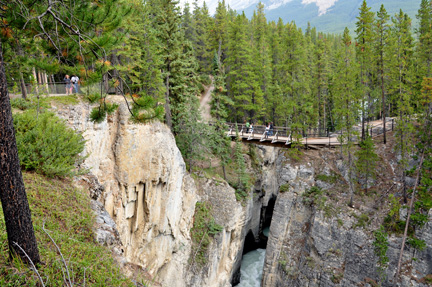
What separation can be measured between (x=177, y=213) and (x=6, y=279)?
14766mm

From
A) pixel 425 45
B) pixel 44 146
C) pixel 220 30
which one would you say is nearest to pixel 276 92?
pixel 220 30

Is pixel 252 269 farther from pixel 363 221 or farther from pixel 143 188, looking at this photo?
pixel 143 188

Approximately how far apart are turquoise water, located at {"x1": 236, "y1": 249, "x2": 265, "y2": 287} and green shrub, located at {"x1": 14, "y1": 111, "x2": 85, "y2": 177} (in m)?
20.6

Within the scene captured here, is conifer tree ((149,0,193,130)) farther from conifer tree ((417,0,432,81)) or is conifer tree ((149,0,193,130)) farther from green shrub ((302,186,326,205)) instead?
conifer tree ((417,0,432,81))

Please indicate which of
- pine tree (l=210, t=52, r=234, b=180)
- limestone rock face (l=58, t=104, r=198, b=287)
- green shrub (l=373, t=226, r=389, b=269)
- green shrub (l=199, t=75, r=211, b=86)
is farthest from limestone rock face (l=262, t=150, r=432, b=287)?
green shrub (l=199, t=75, r=211, b=86)

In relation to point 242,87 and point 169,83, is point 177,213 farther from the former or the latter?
point 242,87

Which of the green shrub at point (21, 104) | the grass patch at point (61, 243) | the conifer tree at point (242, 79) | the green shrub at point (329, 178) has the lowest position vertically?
the green shrub at point (329, 178)

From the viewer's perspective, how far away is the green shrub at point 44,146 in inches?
290

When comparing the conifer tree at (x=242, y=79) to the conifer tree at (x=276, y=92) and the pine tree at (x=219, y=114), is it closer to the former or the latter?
the conifer tree at (x=276, y=92)

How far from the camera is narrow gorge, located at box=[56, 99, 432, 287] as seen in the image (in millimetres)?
13859

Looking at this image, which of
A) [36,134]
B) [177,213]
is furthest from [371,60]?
[36,134]

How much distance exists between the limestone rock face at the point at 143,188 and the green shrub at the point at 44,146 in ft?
9.32

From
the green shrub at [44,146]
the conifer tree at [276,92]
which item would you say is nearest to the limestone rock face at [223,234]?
the conifer tree at [276,92]

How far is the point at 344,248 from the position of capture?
64.8 feet
